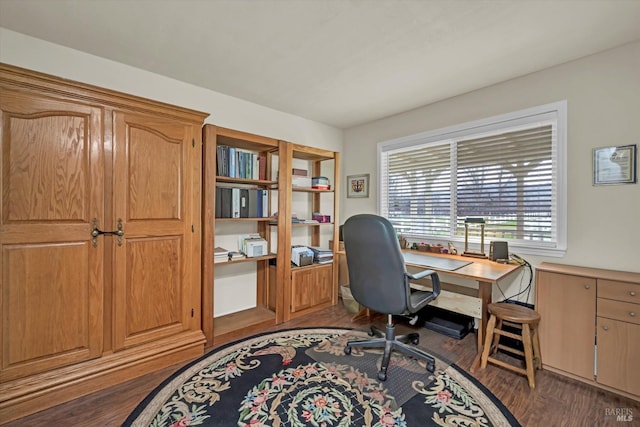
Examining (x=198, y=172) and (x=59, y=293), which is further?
(x=198, y=172)

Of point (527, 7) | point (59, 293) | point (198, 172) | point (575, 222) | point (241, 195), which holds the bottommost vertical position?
point (59, 293)

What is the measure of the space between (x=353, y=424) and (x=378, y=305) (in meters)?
0.76

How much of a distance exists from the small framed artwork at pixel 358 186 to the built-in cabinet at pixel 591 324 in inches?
85.8

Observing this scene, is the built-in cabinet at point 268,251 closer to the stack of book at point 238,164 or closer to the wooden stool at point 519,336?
the stack of book at point 238,164

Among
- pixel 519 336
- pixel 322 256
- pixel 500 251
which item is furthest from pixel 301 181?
pixel 519 336

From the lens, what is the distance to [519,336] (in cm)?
197

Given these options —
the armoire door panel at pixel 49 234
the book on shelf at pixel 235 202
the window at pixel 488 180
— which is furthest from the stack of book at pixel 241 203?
the window at pixel 488 180

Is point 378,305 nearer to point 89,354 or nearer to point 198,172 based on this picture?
point 198,172

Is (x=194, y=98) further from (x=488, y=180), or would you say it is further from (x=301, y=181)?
(x=488, y=180)

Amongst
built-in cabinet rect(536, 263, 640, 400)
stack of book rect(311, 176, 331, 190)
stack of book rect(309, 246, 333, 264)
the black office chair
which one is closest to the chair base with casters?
the black office chair

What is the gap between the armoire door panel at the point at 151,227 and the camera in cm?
190

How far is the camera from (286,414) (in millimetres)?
1569

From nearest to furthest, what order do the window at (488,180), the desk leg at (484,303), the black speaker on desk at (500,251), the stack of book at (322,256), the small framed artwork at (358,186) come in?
the desk leg at (484,303) → the window at (488,180) → the black speaker on desk at (500,251) → the stack of book at (322,256) → the small framed artwork at (358,186)

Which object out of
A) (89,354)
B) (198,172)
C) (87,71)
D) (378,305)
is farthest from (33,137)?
(378,305)
